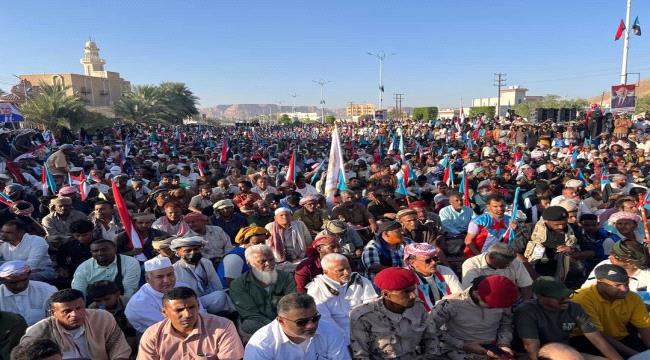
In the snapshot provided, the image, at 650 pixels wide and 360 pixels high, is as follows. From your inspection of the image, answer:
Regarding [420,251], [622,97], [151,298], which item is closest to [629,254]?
[420,251]

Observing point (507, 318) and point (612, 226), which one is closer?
point (507, 318)

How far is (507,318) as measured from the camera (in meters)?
3.57

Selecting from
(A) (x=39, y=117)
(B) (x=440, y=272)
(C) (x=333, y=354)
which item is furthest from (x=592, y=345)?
(A) (x=39, y=117)

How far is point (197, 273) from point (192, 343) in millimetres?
1323

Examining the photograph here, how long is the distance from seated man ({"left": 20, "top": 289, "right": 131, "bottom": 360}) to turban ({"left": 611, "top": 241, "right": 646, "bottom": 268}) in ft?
14.4

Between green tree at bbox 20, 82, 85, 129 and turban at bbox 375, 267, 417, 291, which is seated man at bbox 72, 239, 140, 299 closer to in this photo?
turban at bbox 375, 267, 417, 291

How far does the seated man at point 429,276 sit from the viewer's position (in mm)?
4078

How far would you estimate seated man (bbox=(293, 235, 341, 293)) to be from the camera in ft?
13.9

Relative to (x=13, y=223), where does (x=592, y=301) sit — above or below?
below

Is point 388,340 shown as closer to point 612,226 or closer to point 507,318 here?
point 507,318

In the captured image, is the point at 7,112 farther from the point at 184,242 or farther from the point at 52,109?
the point at 184,242

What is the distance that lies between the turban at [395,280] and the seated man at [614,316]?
5.04 feet

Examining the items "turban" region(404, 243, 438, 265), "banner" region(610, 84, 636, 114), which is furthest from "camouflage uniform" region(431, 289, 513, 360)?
"banner" region(610, 84, 636, 114)

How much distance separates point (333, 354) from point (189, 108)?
4794cm
